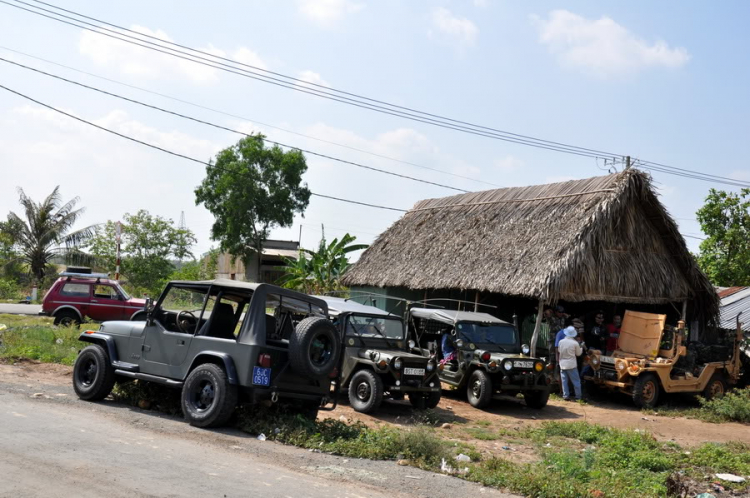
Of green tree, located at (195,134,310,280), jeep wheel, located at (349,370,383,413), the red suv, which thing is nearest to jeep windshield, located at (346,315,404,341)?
jeep wheel, located at (349,370,383,413)

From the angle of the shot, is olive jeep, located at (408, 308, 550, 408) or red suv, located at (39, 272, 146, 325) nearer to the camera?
olive jeep, located at (408, 308, 550, 408)

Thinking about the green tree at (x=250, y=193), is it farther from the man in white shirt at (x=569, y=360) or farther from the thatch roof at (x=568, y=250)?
the man in white shirt at (x=569, y=360)

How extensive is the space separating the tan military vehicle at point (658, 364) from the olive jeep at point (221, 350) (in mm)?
7618

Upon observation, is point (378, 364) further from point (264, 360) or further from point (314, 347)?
point (264, 360)

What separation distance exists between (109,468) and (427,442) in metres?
3.38

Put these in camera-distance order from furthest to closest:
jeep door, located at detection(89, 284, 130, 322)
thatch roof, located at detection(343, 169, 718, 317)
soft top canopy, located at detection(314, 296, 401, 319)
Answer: jeep door, located at detection(89, 284, 130, 322), thatch roof, located at detection(343, 169, 718, 317), soft top canopy, located at detection(314, 296, 401, 319)

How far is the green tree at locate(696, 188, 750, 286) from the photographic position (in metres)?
24.8

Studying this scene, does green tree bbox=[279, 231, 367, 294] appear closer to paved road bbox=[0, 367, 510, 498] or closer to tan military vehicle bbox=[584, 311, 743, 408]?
tan military vehicle bbox=[584, 311, 743, 408]

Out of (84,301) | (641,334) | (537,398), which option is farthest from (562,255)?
(84,301)

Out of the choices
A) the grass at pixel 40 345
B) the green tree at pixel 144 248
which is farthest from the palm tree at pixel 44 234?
the grass at pixel 40 345

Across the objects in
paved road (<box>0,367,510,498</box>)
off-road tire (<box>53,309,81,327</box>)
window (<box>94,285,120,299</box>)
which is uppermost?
window (<box>94,285,120,299</box>)

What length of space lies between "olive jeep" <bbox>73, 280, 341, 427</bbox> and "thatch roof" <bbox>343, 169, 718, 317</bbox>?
7877 mm

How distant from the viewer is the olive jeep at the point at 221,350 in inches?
323

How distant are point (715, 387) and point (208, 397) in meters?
12.3
